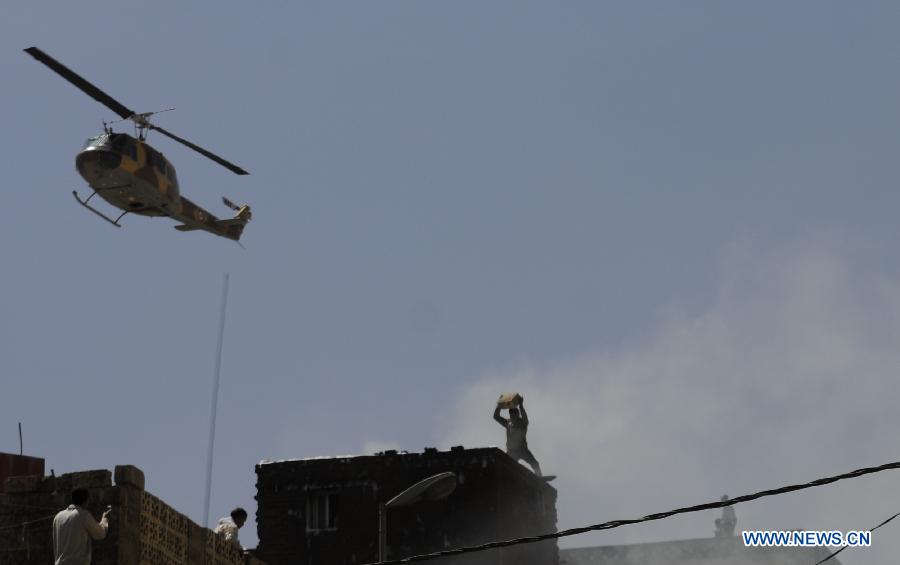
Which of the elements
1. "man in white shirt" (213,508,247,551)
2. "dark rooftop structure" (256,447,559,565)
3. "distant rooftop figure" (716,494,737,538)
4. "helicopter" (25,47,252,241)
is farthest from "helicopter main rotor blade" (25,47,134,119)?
"distant rooftop figure" (716,494,737,538)

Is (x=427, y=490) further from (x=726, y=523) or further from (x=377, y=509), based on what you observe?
(x=726, y=523)

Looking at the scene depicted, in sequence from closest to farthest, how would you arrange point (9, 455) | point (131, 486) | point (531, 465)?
1. point (131, 486)
2. point (9, 455)
3. point (531, 465)

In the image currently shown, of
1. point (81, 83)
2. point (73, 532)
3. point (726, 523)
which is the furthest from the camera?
point (726, 523)

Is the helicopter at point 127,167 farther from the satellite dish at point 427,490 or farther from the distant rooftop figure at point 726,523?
the distant rooftop figure at point 726,523

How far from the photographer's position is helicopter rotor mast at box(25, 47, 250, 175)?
38.0 meters

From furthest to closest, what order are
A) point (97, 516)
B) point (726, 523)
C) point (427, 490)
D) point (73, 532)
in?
point (726, 523), point (427, 490), point (97, 516), point (73, 532)

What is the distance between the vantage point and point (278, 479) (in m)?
44.2

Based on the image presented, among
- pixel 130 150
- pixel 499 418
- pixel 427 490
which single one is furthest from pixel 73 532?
pixel 499 418

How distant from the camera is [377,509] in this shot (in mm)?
43062

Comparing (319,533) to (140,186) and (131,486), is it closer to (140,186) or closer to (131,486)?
(140,186)

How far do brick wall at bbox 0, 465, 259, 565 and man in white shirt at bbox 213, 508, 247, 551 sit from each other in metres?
1.74

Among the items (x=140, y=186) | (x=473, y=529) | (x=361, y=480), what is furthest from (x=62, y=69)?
(x=473, y=529)

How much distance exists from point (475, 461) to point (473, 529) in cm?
195

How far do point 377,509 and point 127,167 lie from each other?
1224 cm
